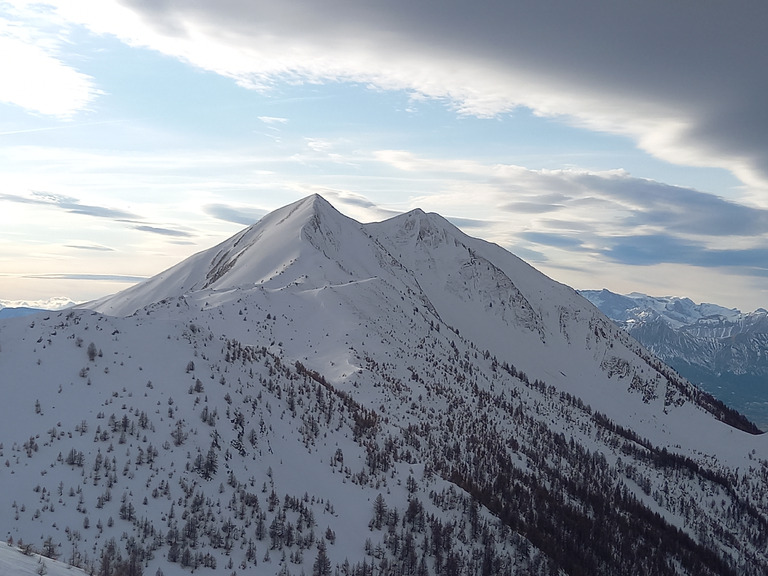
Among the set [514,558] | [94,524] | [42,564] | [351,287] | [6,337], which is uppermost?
[351,287]

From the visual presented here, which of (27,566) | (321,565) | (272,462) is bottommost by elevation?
(321,565)

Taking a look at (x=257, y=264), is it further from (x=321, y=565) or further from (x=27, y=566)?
(x=27, y=566)

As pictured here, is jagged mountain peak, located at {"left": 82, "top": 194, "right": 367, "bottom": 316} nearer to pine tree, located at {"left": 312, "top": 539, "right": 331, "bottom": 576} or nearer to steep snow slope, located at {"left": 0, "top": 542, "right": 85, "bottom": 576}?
pine tree, located at {"left": 312, "top": 539, "right": 331, "bottom": 576}

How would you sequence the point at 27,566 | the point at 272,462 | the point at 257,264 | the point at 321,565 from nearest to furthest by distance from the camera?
1. the point at 27,566
2. the point at 321,565
3. the point at 272,462
4. the point at 257,264

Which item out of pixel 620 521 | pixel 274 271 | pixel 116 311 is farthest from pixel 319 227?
pixel 620 521

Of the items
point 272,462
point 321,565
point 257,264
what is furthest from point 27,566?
point 257,264

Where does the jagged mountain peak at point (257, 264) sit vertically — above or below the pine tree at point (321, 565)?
above

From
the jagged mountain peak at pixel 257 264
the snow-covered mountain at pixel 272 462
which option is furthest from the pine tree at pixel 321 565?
the jagged mountain peak at pixel 257 264

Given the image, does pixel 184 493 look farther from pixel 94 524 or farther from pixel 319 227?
pixel 319 227

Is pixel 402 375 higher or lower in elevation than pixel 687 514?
higher

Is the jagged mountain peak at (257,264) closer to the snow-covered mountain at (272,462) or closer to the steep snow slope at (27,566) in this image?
the snow-covered mountain at (272,462)

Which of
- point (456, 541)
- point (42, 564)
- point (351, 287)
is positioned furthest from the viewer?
point (351, 287)
